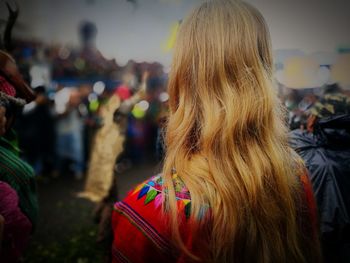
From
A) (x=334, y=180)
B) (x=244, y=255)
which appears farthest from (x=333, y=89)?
(x=244, y=255)

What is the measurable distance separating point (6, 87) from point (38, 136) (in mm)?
4630

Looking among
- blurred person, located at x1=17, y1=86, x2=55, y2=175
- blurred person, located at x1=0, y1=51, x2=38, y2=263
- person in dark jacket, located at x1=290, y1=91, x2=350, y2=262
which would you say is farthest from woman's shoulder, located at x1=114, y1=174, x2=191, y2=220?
blurred person, located at x1=17, y1=86, x2=55, y2=175

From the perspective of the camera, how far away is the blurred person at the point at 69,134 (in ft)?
17.2

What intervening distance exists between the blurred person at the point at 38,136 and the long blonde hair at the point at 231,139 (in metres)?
4.84

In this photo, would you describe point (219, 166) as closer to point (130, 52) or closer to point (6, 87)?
point (6, 87)

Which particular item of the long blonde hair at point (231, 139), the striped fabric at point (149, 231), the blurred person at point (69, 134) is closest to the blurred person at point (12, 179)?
the striped fabric at point (149, 231)

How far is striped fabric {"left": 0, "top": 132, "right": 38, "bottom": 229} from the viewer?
4.53 feet

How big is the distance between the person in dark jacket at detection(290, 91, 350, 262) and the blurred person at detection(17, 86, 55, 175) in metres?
4.68

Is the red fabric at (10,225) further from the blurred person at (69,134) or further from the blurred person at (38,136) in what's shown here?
the blurred person at (38,136)

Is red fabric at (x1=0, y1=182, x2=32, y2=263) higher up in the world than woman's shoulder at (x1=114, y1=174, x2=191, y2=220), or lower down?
lower down

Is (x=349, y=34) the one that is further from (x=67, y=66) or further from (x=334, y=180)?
(x=67, y=66)

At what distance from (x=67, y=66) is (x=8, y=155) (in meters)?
3.59

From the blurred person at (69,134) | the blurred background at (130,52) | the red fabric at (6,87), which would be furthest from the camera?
the blurred person at (69,134)

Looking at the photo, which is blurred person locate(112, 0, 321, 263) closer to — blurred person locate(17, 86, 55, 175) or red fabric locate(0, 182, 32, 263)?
red fabric locate(0, 182, 32, 263)
